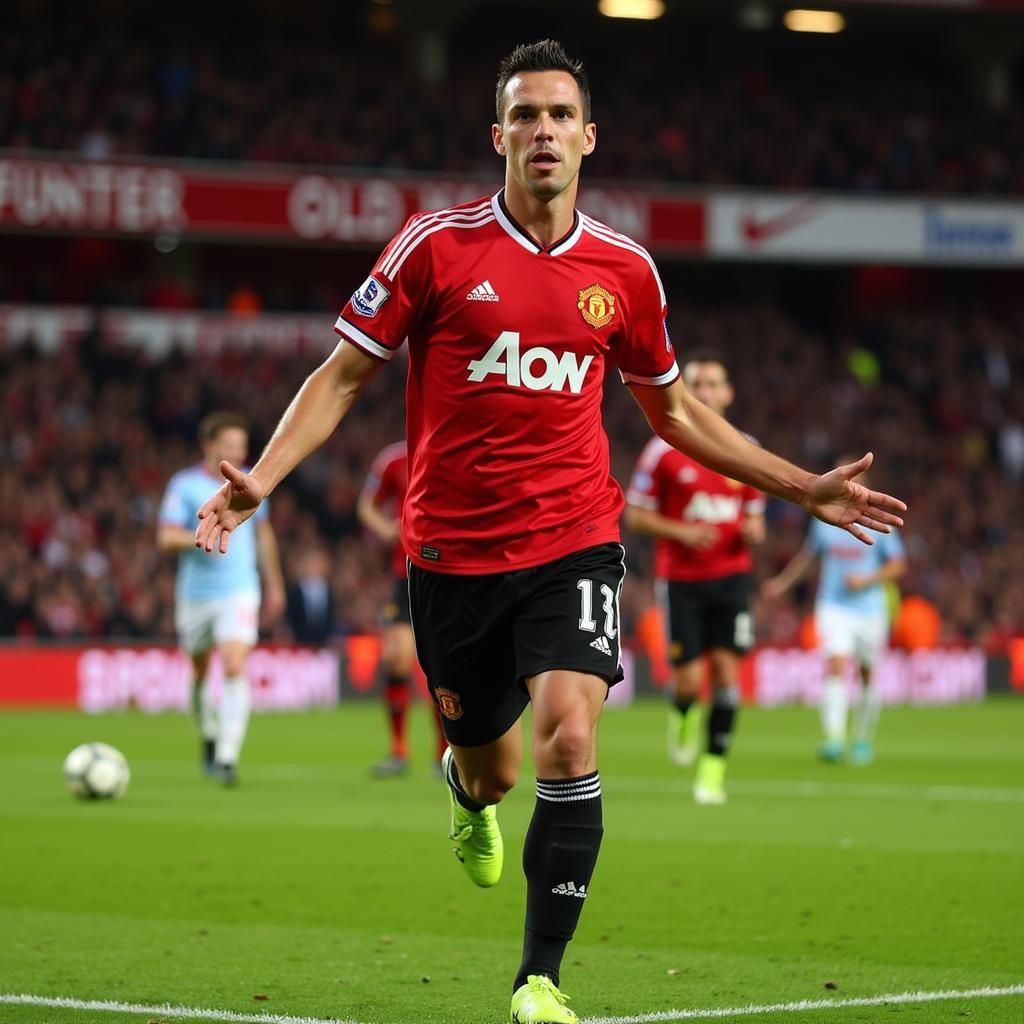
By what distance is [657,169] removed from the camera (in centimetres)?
3544

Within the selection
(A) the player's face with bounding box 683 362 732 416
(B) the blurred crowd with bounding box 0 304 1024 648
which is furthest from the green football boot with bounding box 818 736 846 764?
(B) the blurred crowd with bounding box 0 304 1024 648

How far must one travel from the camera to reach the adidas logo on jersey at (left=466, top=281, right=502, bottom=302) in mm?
5895

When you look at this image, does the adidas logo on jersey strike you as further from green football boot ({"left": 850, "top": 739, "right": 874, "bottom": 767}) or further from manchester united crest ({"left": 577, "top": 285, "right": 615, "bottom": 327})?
green football boot ({"left": 850, "top": 739, "right": 874, "bottom": 767})

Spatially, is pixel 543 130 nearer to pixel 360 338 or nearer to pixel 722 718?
pixel 360 338

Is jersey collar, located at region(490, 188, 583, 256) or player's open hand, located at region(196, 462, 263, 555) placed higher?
jersey collar, located at region(490, 188, 583, 256)

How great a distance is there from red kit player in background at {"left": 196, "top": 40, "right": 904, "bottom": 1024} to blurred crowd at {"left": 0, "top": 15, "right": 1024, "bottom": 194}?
25.6 metres

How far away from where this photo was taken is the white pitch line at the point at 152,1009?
575 centimetres

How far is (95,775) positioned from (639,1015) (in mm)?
7466

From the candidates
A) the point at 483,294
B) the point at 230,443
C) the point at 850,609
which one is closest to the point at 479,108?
the point at 850,609

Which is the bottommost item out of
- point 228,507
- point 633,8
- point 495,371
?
point 228,507

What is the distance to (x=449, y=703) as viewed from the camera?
20.5ft

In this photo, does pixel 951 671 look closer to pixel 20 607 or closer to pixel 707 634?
pixel 20 607

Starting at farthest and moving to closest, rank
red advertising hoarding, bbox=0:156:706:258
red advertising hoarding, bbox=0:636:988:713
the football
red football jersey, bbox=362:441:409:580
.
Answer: red advertising hoarding, bbox=0:156:706:258 < red advertising hoarding, bbox=0:636:988:713 < red football jersey, bbox=362:441:409:580 < the football

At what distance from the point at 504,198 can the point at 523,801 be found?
742 cm
